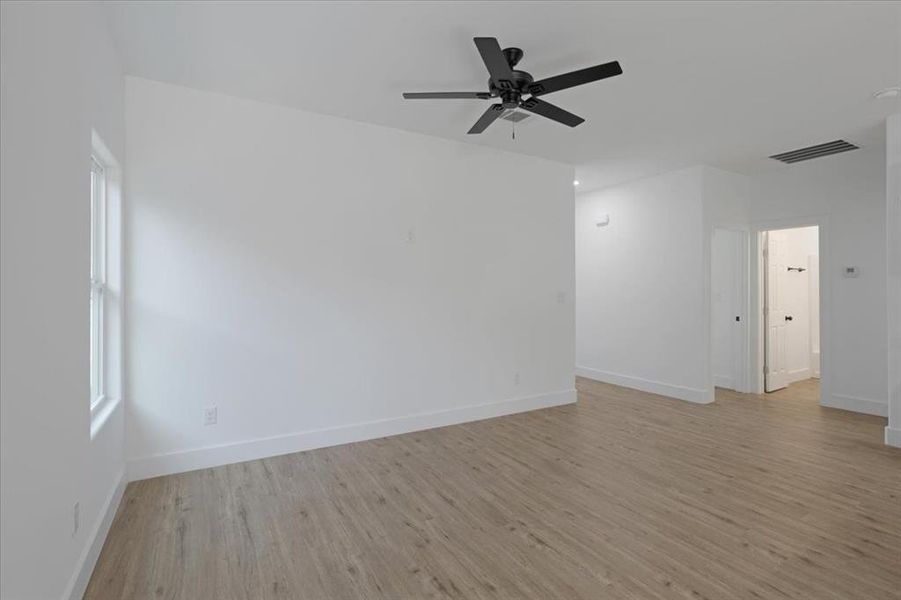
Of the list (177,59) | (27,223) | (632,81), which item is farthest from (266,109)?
(632,81)

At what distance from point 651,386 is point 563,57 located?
14.7 ft

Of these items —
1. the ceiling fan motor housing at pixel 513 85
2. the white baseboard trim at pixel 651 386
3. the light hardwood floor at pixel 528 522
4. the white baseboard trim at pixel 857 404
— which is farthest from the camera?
the white baseboard trim at pixel 651 386

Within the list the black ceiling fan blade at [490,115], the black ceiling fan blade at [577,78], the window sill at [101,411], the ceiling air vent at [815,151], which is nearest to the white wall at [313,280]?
the window sill at [101,411]

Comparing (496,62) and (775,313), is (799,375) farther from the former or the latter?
(496,62)

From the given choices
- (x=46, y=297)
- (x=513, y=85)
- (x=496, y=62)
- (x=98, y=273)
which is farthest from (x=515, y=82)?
(x=98, y=273)

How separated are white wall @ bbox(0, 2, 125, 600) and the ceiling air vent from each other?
20.3ft

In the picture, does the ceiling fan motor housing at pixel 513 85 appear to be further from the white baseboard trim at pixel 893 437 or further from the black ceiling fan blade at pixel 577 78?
the white baseboard trim at pixel 893 437

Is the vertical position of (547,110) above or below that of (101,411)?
above

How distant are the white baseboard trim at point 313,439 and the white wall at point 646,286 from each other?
1770 mm

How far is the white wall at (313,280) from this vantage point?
3.28 metres

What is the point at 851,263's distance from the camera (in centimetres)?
505

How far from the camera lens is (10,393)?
136cm

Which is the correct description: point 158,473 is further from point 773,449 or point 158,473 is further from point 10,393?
point 773,449

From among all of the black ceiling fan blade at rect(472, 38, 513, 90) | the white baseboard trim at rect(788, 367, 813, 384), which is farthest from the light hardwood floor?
the black ceiling fan blade at rect(472, 38, 513, 90)
